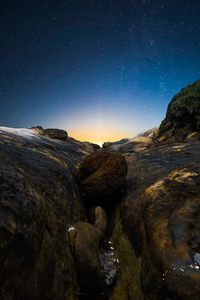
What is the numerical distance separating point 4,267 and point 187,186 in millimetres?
5197

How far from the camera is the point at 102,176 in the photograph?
7.18 metres

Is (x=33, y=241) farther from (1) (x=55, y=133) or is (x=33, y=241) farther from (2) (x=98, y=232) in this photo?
(1) (x=55, y=133)

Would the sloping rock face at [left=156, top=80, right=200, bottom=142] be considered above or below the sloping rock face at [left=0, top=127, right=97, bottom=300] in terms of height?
above

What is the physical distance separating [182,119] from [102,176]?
15646 millimetres

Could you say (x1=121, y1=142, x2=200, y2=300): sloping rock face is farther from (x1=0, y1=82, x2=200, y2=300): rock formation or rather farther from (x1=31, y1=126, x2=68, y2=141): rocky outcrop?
(x1=31, y1=126, x2=68, y2=141): rocky outcrop

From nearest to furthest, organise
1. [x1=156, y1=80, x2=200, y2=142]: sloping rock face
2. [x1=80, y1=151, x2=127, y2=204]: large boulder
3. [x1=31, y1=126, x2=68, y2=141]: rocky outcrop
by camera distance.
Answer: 1. [x1=80, y1=151, x2=127, y2=204]: large boulder
2. [x1=156, y1=80, x2=200, y2=142]: sloping rock face
3. [x1=31, y1=126, x2=68, y2=141]: rocky outcrop

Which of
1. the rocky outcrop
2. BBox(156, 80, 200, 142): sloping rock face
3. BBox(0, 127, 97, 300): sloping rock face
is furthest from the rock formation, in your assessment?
the rocky outcrop

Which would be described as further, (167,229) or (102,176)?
(102,176)

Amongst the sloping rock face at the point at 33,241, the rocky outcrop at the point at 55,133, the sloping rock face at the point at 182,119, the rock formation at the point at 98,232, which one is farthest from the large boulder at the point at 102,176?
the rocky outcrop at the point at 55,133

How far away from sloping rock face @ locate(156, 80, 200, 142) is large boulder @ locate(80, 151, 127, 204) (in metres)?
12.2

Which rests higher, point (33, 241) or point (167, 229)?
point (33, 241)

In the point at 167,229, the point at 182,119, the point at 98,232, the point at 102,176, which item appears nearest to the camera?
the point at 167,229

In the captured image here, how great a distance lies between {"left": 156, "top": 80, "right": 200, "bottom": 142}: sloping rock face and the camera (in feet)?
60.6

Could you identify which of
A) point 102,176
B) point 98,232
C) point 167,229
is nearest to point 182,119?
point 102,176
